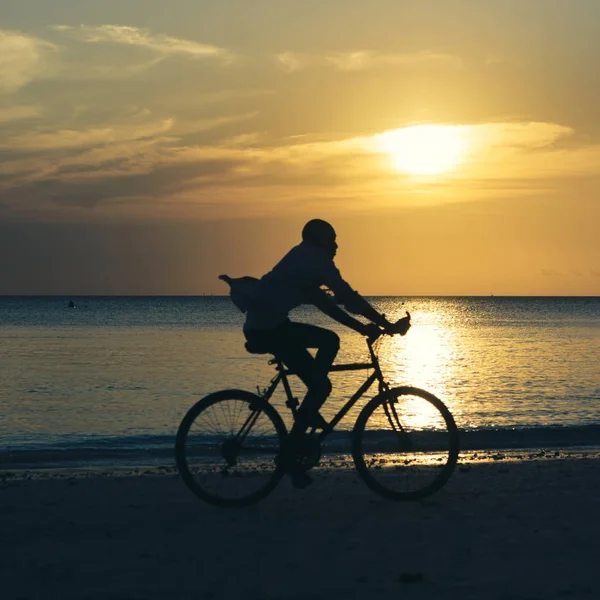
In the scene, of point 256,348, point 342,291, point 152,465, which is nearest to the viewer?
point 342,291

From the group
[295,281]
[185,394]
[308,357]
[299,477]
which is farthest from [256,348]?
[185,394]

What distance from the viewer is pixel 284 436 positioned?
26.4ft

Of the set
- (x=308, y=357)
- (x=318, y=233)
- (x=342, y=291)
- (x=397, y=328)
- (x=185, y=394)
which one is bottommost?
(x=185, y=394)

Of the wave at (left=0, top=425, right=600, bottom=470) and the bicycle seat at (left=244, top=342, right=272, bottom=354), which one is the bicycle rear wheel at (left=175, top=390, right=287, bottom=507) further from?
the wave at (left=0, top=425, right=600, bottom=470)

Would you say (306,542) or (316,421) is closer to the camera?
(306,542)

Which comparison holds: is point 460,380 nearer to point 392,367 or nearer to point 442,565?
point 392,367

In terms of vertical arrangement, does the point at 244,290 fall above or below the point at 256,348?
above

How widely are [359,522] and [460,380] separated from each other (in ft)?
75.4

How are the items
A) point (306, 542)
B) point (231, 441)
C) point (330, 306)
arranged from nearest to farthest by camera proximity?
1. point (306, 542)
2. point (330, 306)
3. point (231, 441)

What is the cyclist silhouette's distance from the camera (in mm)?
7793

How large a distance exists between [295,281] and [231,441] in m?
1.54

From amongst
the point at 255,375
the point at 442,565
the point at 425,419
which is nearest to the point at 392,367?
the point at 255,375

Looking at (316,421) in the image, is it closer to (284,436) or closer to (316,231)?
(284,436)


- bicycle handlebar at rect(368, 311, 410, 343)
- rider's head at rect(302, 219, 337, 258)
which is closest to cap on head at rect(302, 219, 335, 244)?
rider's head at rect(302, 219, 337, 258)
